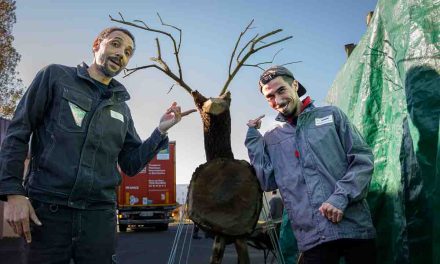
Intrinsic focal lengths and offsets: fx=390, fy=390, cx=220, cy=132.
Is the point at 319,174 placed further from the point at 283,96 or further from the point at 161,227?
the point at 161,227

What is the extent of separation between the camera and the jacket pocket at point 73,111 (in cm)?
221

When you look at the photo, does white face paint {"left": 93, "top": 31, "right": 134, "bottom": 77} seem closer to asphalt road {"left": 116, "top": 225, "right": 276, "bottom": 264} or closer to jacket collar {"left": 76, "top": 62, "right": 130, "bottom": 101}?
jacket collar {"left": 76, "top": 62, "right": 130, "bottom": 101}

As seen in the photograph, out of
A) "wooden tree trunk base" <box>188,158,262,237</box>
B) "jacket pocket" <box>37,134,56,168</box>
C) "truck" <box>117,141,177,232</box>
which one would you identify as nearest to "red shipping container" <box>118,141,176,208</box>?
"truck" <box>117,141,177,232</box>

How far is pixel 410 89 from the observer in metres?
2.64

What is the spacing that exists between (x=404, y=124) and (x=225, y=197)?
1383 millimetres

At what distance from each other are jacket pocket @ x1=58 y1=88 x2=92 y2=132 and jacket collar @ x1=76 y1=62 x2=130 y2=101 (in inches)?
5.5

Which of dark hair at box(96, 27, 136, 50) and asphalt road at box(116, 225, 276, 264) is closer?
dark hair at box(96, 27, 136, 50)

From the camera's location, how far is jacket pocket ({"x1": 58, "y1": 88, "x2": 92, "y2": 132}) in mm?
2209

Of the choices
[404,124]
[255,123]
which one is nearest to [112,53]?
[255,123]

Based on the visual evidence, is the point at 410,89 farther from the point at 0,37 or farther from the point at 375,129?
the point at 0,37

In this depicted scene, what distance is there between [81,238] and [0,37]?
16592 millimetres

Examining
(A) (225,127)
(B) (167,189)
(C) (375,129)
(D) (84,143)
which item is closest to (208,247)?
(B) (167,189)

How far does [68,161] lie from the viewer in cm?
215

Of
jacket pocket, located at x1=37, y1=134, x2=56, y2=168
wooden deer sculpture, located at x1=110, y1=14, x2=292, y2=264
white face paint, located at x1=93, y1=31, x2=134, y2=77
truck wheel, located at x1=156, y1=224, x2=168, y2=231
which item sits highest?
white face paint, located at x1=93, y1=31, x2=134, y2=77
